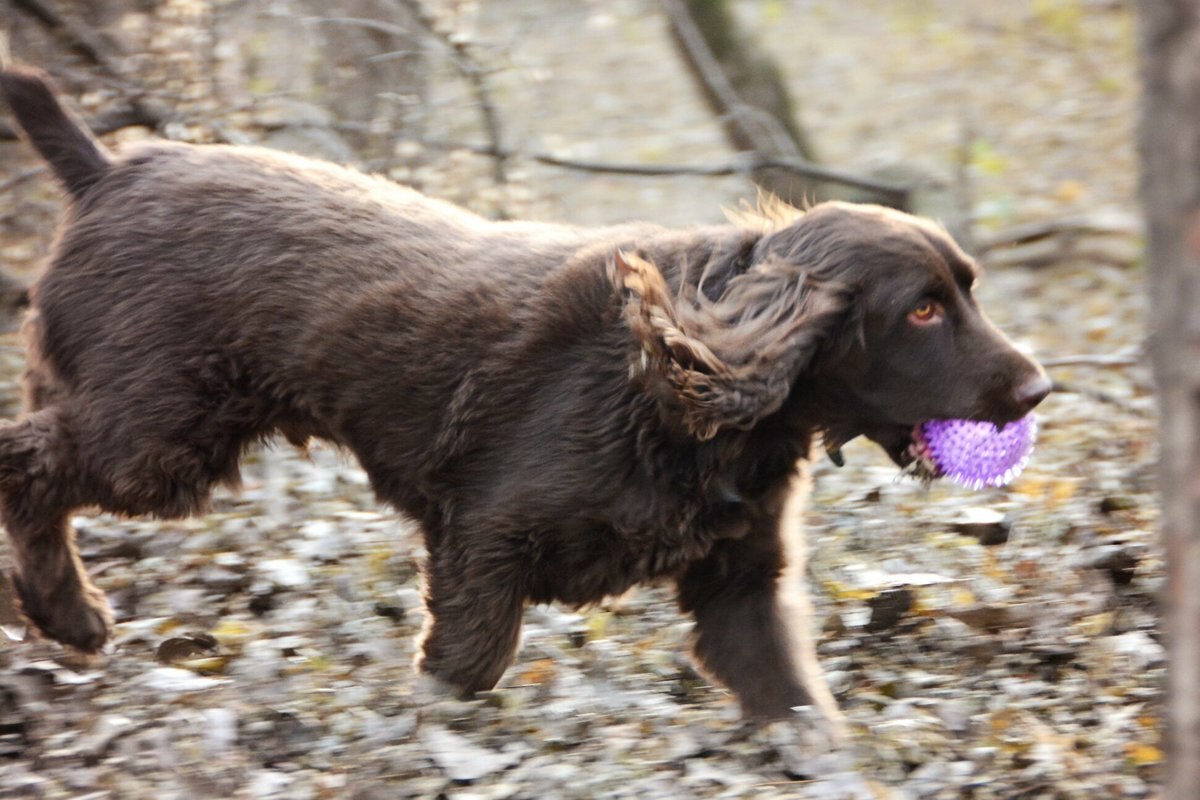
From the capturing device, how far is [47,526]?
15.6 feet

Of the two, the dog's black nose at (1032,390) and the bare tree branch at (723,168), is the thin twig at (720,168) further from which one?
the dog's black nose at (1032,390)

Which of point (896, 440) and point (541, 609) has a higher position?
point (896, 440)

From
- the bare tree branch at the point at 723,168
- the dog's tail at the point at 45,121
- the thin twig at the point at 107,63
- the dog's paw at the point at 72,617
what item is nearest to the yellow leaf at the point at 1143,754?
the dog's paw at the point at 72,617

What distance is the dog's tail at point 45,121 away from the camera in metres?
4.81

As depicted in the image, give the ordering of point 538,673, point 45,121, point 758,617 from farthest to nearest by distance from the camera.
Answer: point 45,121 < point 538,673 < point 758,617

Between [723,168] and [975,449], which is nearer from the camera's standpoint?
[975,449]

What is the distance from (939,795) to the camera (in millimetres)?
3738

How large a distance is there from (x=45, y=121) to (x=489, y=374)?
1.80 m

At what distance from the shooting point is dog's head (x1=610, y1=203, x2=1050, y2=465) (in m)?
4.06

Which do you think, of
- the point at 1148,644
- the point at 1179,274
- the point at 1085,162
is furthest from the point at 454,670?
the point at 1085,162

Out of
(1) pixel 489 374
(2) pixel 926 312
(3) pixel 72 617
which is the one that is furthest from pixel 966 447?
(3) pixel 72 617

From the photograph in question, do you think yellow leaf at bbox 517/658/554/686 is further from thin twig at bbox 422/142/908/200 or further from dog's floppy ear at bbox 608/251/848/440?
thin twig at bbox 422/142/908/200

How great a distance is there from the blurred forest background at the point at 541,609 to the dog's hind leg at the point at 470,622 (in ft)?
0.37

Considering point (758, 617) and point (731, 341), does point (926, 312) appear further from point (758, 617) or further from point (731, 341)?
point (758, 617)
